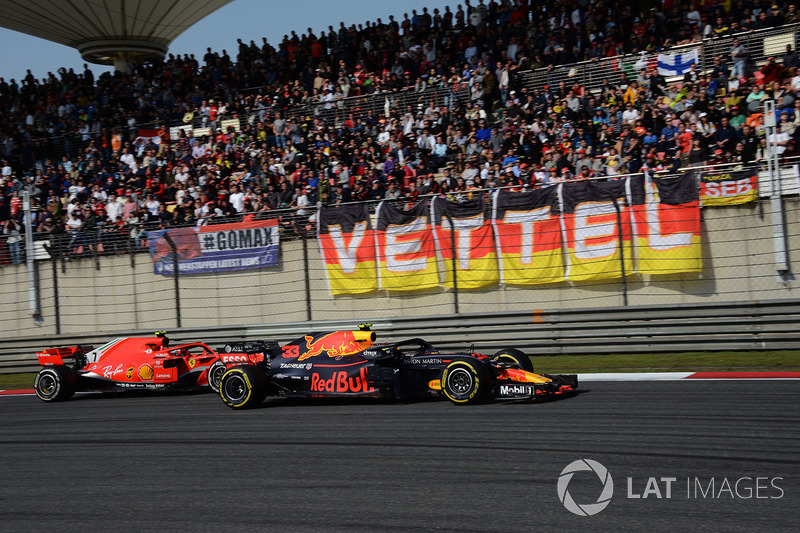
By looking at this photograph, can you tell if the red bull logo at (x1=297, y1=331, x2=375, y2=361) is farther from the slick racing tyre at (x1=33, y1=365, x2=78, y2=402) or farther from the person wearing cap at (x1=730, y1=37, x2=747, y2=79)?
the person wearing cap at (x1=730, y1=37, x2=747, y2=79)

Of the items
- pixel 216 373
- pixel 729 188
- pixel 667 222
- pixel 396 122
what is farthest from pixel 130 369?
pixel 396 122

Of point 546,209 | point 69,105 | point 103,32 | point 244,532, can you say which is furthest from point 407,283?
point 103,32

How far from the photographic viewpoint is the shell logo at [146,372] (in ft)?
39.2

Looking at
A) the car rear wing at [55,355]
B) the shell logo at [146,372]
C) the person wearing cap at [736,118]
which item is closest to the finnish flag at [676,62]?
the person wearing cap at [736,118]

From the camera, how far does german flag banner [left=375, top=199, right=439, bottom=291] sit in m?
14.5

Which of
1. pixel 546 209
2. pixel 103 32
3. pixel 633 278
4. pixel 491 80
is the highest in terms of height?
pixel 103 32

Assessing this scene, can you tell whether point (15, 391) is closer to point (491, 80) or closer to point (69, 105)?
point (491, 80)

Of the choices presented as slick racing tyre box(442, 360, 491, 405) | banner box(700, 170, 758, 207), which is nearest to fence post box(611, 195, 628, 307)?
banner box(700, 170, 758, 207)

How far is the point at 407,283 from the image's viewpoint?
14.8m

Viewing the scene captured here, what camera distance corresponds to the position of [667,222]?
513 inches

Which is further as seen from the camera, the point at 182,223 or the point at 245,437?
the point at 182,223

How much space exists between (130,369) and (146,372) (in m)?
0.28

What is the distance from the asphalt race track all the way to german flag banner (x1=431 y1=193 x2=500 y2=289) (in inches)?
176

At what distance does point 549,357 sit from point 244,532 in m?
8.41
